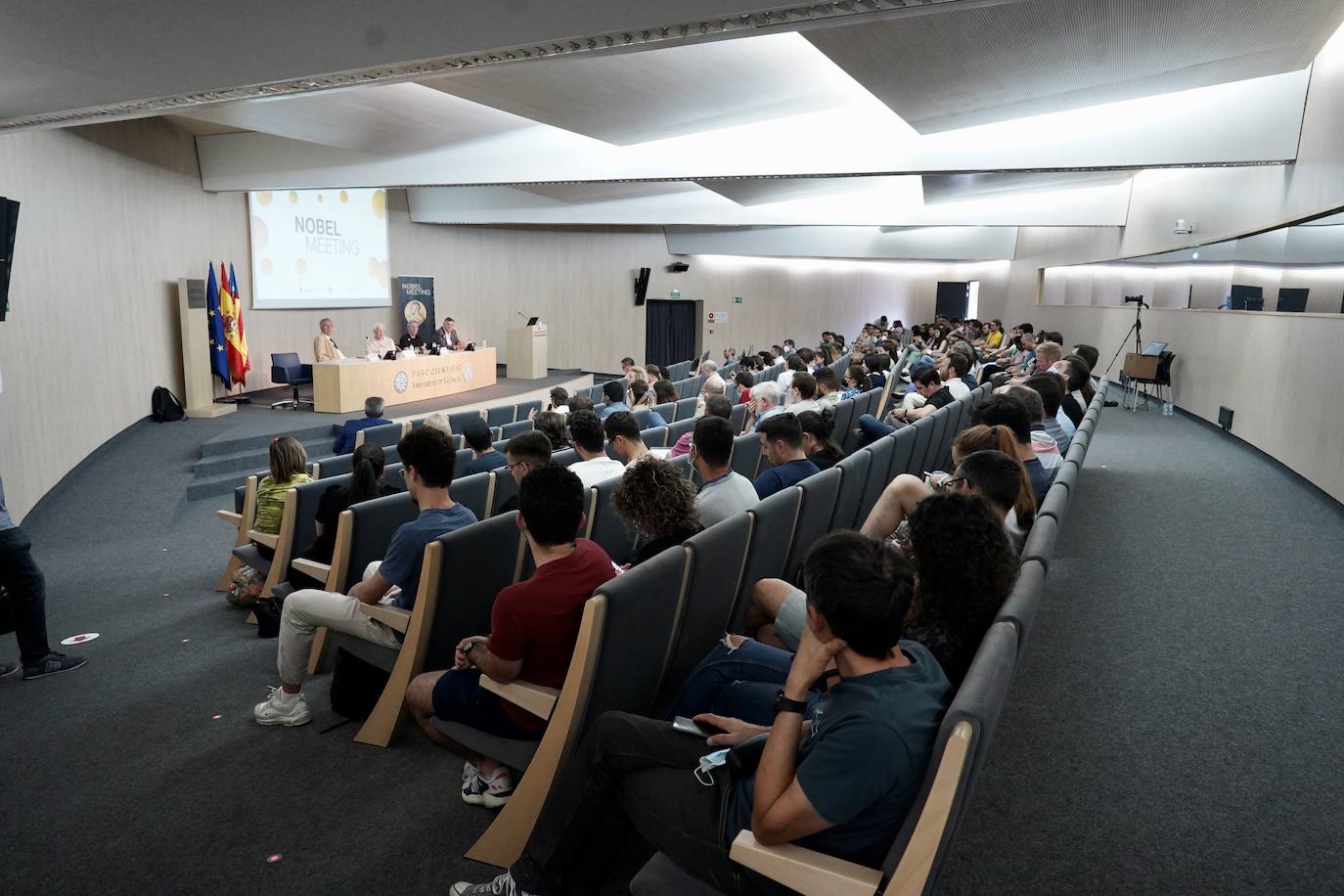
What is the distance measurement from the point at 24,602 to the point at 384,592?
1.92 meters

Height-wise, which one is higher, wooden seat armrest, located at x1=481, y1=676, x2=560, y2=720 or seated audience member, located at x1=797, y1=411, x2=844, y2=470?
seated audience member, located at x1=797, y1=411, x2=844, y2=470

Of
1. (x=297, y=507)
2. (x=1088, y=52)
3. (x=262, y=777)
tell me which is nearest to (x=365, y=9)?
(x=297, y=507)

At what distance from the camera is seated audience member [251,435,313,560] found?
4.43 meters

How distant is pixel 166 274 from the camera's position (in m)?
9.69

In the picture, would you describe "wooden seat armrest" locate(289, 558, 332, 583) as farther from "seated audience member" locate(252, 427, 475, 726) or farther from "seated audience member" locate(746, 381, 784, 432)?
"seated audience member" locate(746, 381, 784, 432)

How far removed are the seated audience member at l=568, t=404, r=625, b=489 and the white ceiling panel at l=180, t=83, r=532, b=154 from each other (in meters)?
4.13

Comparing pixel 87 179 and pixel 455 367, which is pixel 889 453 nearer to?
pixel 87 179

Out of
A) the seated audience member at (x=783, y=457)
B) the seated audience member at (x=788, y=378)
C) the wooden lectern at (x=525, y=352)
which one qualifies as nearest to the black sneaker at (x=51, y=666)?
the seated audience member at (x=783, y=457)

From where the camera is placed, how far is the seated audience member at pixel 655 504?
2822 mm

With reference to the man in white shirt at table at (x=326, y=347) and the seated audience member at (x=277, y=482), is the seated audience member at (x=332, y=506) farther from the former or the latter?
the man in white shirt at table at (x=326, y=347)

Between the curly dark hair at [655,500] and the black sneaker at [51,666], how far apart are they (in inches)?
109

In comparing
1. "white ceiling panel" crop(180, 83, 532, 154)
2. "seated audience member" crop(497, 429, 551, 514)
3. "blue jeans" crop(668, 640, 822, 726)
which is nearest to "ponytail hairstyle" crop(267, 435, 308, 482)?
"seated audience member" crop(497, 429, 551, 514)

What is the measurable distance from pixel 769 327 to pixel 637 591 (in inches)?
717

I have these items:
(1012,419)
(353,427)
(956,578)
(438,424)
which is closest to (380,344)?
(353,427)
